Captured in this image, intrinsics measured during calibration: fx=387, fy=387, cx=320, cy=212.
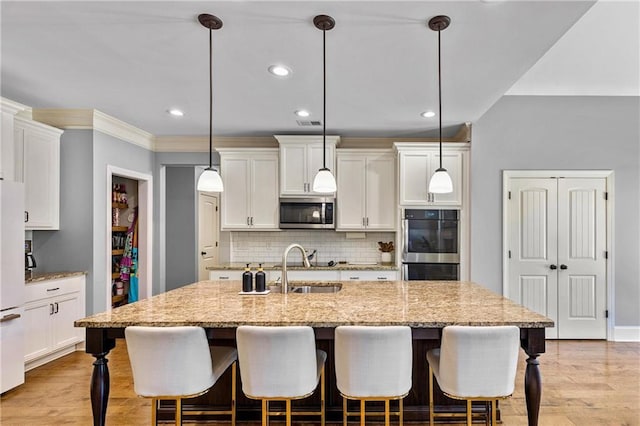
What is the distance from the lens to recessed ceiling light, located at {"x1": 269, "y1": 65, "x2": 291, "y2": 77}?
2896 millimetres

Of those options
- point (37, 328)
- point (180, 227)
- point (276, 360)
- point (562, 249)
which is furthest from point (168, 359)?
point (180, 227)

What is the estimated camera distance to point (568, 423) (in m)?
2.62

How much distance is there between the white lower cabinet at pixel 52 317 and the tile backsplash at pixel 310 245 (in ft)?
6.12

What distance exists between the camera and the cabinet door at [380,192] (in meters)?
4.85

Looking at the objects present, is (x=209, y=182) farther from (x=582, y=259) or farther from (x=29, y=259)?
(x=582, y=259)

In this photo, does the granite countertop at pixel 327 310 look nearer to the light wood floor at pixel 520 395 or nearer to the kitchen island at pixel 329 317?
the kitchen island at pixel 329 317

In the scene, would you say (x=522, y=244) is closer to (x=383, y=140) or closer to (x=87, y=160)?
(x=383, y=140)

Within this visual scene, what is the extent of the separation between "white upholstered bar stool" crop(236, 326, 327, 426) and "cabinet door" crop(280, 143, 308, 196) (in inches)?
121

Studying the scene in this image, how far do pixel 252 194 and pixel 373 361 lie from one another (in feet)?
11.1

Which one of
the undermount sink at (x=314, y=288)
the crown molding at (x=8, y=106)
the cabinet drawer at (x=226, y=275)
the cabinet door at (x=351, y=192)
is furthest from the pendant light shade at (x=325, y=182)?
the crown molding at (x=8, y=106)

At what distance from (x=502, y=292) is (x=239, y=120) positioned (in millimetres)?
3630

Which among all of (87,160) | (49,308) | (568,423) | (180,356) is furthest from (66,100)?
(568,423)

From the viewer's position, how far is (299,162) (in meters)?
4.79

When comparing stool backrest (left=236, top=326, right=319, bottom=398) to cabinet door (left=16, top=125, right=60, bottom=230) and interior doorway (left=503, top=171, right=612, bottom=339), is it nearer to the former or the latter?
cabinet door (left=16, top=125, right=60, bottom=230)
